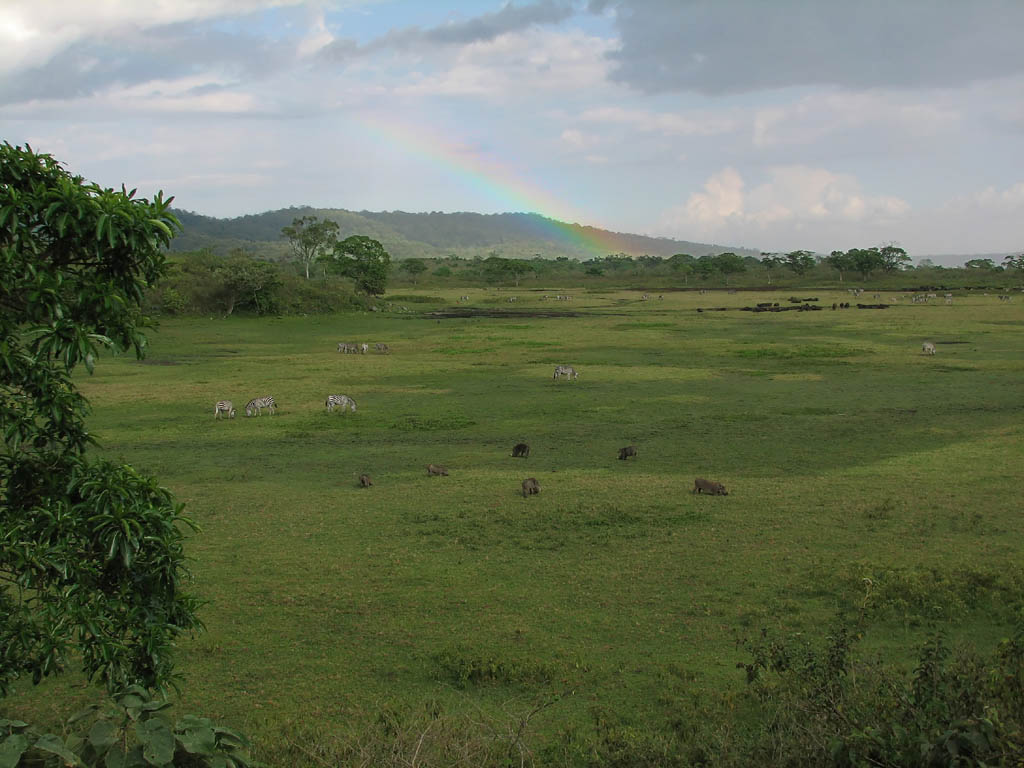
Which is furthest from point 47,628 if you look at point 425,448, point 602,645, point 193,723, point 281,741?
point 425,448

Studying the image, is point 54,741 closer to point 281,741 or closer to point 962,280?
point 281,741

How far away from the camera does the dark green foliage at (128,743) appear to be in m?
4.34

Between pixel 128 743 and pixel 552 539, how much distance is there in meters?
7.82

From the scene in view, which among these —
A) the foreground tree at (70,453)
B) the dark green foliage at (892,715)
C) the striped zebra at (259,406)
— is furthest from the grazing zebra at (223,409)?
the dark green foliage at (892,715)

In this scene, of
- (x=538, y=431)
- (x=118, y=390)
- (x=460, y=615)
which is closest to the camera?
(x=460, y=615)

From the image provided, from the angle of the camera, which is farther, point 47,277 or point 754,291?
point 754,291

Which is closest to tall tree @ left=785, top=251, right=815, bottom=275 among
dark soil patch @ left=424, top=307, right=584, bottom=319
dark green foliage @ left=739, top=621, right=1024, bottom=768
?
dark soil patch @ left=424, top=307, right=584, bottom=319

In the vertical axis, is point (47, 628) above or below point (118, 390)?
above

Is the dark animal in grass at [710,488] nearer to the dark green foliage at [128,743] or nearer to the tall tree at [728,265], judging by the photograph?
the dark green foliage at [128,743]

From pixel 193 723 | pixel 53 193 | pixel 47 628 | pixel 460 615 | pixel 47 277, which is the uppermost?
pixel 53 193

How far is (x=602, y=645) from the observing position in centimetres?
855

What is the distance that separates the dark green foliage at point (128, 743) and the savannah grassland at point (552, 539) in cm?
147

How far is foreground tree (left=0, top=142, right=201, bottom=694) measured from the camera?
14.0ft

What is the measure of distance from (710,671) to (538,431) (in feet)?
41.5
